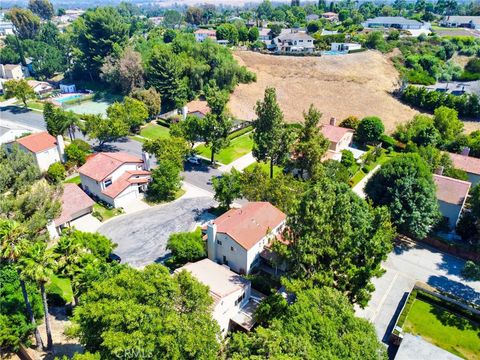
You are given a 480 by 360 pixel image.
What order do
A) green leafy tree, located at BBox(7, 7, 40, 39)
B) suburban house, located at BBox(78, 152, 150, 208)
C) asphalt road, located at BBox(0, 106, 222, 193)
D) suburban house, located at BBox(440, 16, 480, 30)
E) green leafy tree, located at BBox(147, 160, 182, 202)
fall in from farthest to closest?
1. suburban house, located at BBox(440, 16, 480, 30)
2. green leafy tree, located at BBox(7, 7, 40, 39)
3. asphalt road, located at BBox(0, 106, 222, 193)
4. green leafy tree, located at BBox(147, 160, 182, 202)
5. suburban house, located at BBox(78, 152, 150, 208)

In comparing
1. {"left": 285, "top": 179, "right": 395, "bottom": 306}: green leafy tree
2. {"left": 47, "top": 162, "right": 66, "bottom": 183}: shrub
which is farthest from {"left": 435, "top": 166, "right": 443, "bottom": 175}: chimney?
{"left": 47, "top": 162, "right": 66, "bottom": 183}: shrub

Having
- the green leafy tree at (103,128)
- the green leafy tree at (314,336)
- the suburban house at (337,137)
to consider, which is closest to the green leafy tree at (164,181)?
the green leafy tree at (103,128)

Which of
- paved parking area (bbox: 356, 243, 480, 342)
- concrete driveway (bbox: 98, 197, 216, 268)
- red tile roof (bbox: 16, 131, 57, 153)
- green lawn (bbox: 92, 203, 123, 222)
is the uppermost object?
red tile roof (bbox: 16, 131, 57, 153)

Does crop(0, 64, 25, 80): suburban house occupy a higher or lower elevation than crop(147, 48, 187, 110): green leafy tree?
lower

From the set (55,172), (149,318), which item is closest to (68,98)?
(55,172)

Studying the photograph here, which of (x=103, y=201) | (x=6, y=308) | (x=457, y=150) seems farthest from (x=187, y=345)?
(x=457, y=150)

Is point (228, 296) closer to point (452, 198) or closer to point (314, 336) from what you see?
point (314, 336)

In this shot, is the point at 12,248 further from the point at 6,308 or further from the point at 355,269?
the point at 355,269

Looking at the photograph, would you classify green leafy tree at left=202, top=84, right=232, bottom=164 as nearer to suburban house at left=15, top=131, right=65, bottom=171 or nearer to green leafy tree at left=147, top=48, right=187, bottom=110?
suburban house at left=15, top=131, right=65, bottom=171
